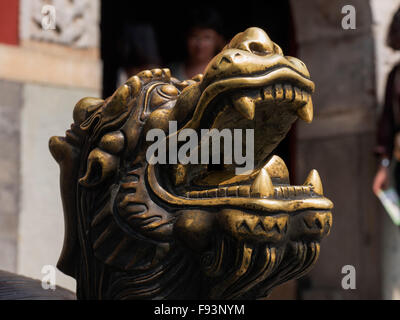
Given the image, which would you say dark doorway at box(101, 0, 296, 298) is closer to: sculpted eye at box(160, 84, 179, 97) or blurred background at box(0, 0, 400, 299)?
blurred background at box(0, 0, 400, 299)

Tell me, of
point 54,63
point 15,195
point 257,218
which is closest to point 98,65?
point 54,63

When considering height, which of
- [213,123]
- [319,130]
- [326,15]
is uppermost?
[326,15]

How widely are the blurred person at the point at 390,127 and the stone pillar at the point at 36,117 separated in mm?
1464

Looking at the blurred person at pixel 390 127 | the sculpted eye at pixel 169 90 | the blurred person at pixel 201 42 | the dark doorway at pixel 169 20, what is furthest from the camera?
the dark doorway at pixel 169 20

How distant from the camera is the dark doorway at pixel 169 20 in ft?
15.0

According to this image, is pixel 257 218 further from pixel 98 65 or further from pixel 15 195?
pixel 98 65

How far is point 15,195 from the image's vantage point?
8.54ft

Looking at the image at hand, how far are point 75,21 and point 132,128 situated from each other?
6.44 ft
